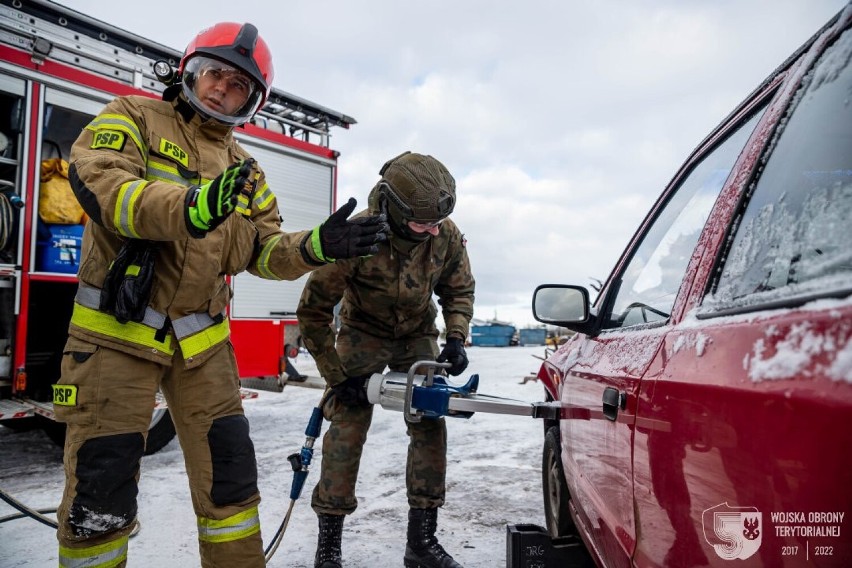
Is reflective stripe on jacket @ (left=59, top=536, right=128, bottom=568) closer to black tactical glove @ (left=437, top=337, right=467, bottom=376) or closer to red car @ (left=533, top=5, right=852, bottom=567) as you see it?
red car @ (left=533, top=5, right=852, bottom=567)

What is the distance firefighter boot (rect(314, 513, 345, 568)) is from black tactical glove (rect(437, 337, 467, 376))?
810 mm

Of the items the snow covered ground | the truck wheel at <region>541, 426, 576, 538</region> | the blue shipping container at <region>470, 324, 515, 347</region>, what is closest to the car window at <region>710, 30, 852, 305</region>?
the truck wheel at <region>541, 426, 576, 538</region>

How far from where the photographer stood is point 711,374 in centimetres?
81

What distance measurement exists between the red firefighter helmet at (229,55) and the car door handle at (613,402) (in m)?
1.51

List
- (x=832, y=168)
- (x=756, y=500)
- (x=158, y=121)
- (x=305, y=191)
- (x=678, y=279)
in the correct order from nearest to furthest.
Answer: (x=756, y=500)
(x=832, y=168)
(x=678, y=279)
(x=158, y=121)
(x=305, y=191)

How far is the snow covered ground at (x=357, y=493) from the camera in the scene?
8.59 feet

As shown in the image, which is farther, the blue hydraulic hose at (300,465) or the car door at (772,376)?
the blue hydraulic hose at (300,465)

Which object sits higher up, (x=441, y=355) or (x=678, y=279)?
(x=678, y=279)

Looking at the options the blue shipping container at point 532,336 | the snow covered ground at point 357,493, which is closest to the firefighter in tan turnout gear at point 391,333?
the snow covered ground at point 357,493

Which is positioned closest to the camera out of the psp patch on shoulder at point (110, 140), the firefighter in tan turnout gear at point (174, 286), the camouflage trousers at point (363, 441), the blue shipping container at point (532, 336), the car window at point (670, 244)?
the car window at point (670, 244)

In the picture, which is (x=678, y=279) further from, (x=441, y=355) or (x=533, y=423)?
(x=533, y=423)

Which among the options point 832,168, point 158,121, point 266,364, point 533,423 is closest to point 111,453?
point 158,121

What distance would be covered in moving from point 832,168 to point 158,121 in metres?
1.84

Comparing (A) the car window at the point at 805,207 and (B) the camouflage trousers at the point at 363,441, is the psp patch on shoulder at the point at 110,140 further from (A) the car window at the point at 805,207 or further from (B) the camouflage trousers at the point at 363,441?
(A) the car window at the point at 805,207
